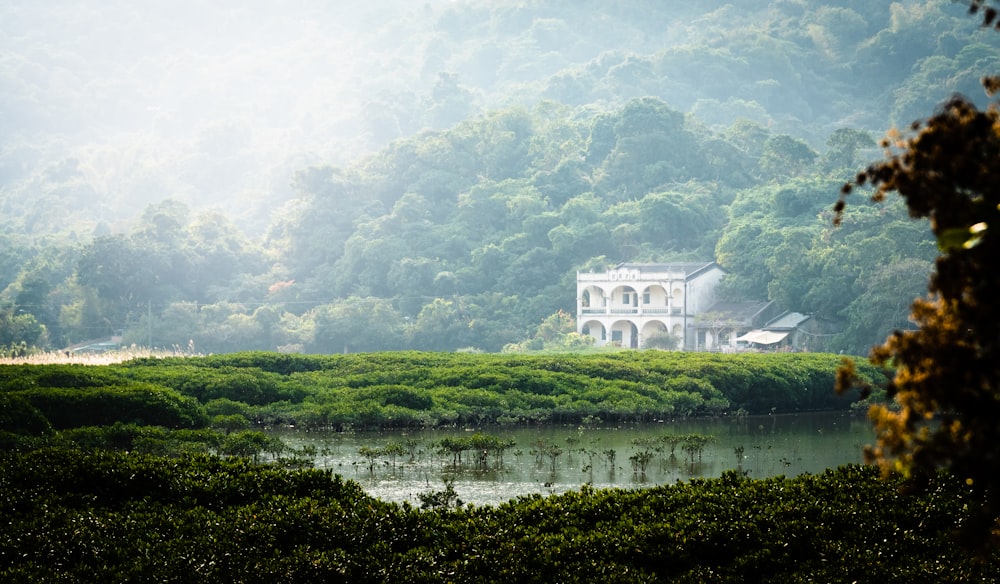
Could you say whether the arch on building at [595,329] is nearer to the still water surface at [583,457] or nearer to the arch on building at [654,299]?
the arch on building at [654,299]

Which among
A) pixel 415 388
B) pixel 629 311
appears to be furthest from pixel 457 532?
pixel 629 311

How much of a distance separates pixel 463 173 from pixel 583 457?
174 ft

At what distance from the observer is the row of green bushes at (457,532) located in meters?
7.29

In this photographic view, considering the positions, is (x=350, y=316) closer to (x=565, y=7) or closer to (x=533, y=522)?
(x=533, y=522)

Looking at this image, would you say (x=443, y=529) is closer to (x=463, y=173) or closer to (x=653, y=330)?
(x=653, y=330)

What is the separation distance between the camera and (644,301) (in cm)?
5131

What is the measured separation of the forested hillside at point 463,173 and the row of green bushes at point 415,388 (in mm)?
14426

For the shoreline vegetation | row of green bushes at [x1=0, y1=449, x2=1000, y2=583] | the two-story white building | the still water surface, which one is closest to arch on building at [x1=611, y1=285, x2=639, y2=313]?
the two-story white building

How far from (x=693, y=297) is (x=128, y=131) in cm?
9152

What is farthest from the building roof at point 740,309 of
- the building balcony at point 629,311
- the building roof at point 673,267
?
the building roof at point 673,267

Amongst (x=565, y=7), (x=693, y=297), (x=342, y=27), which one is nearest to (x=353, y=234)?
(x=693, y=297)

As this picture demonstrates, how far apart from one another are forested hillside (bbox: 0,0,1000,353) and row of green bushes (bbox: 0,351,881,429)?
1443 cm

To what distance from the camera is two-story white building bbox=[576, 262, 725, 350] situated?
48.9 m

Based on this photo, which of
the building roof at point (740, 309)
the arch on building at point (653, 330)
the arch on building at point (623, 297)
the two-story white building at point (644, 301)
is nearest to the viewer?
the building roof at point (740, 309)
